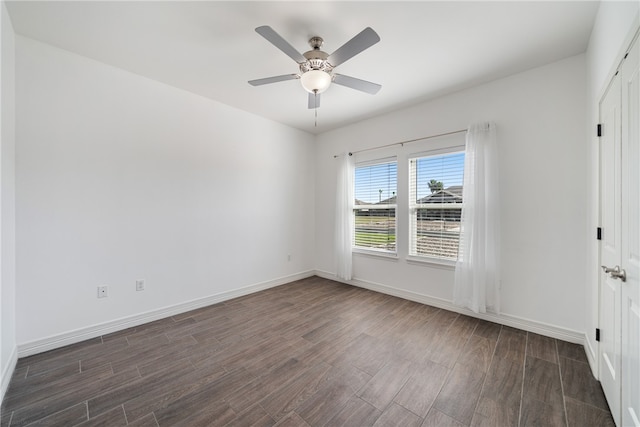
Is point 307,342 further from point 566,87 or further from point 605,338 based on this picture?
point 566,87

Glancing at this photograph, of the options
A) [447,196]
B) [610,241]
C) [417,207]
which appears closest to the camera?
[610,241]

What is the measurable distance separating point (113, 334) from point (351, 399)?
251cm

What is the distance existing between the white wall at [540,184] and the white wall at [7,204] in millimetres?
4180

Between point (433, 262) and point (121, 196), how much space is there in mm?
3836

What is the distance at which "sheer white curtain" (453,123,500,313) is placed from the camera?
2.73 m

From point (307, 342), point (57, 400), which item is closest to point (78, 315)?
point (57, 400)

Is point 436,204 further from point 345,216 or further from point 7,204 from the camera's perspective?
point 7,204

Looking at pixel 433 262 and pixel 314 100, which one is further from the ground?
pixel 314 100

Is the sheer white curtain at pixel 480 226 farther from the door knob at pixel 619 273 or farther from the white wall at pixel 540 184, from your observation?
the door knob at pixel 619 273

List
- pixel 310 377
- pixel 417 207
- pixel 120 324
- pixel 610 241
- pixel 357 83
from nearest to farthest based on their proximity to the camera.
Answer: pixel 610 241
pixel 310 377
pixel 357 83
pixel 120 324
pixel 417 207

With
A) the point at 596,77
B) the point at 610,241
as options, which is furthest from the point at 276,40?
the point at 610,241

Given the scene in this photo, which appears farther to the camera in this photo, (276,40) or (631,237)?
(276,40)

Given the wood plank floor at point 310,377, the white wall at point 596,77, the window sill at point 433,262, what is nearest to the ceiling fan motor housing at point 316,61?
the white wall at point 596,77

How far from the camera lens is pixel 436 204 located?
334 cm
